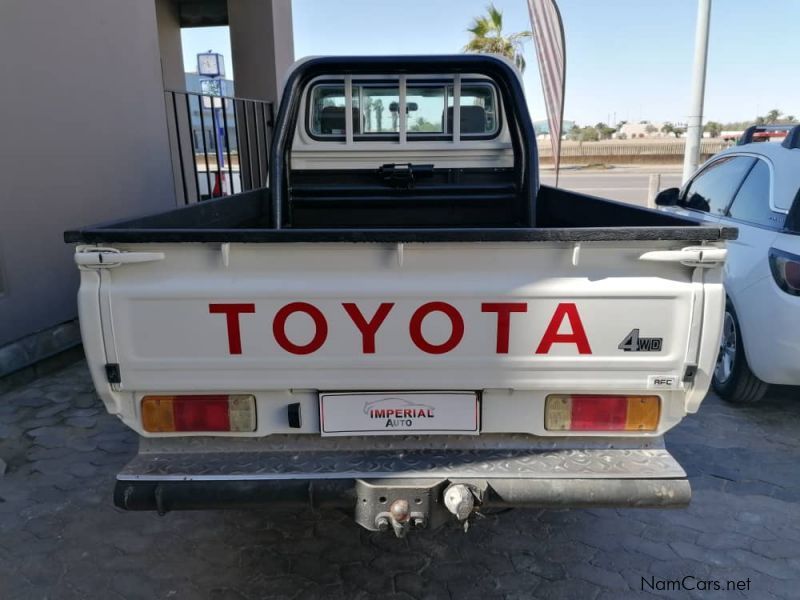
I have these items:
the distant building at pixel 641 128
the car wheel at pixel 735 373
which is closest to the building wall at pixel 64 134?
the car wheel at pixel 735 373

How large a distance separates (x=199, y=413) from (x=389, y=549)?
114cm

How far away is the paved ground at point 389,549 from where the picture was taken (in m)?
2.58

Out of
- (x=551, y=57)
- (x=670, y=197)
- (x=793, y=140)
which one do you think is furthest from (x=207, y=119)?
(x=793, y=140)

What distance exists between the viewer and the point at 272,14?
8742mm

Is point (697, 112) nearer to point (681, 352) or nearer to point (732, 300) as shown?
point (732, 300)

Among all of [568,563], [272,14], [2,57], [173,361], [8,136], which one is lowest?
[568,563]

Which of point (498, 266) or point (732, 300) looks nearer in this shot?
point (498, 266)

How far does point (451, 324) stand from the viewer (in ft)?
7.05

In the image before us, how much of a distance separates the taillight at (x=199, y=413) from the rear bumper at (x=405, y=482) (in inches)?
5.7

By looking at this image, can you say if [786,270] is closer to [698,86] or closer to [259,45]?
[698,86]

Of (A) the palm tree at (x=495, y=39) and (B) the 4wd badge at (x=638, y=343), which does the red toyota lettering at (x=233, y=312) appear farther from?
(A) the palm tree at (x=495, y=39)

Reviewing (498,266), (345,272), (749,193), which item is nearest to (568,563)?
(498,266)

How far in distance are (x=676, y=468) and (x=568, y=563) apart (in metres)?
0.78
